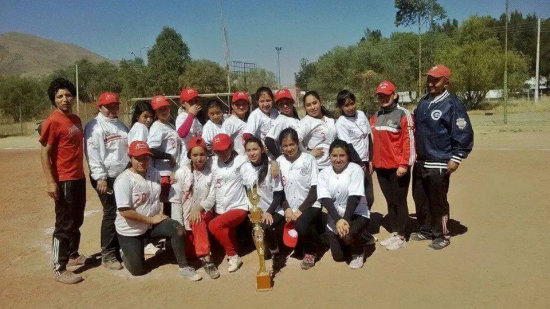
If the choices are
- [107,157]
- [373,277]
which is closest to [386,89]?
[373,277]

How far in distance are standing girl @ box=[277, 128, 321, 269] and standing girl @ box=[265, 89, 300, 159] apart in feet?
0.94

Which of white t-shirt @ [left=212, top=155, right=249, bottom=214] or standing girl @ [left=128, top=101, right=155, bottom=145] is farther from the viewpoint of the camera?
standing girl @ [left=128, top=101, right=155, bottom=145]

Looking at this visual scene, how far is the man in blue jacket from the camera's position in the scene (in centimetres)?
462

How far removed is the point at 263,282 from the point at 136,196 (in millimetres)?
1622

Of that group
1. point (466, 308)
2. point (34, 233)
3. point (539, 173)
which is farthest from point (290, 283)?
point (539, 173)

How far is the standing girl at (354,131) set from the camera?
5.02 metres

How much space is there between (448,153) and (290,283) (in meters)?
2.28

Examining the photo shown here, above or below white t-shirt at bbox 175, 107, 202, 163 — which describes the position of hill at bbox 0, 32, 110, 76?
above

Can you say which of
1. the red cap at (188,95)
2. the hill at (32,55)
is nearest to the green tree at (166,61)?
the red cap at (188,95)

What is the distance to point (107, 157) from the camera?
4.73 meters

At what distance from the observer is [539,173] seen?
8508 millimetres

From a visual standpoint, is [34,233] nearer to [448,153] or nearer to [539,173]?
[448,153]

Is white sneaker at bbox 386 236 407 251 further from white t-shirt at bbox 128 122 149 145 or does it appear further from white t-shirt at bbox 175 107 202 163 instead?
white t-shirt at bbox 128 122 149 145

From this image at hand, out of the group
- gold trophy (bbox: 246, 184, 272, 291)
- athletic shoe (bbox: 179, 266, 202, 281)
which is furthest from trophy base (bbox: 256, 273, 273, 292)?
athletic shoe (bbox: 179, 266, 202, 281)
